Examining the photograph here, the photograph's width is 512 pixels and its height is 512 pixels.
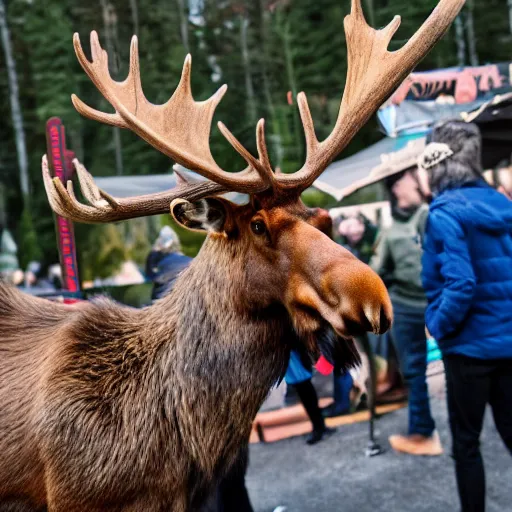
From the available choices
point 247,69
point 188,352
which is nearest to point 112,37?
point 247,69

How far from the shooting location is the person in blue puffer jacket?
2.89m

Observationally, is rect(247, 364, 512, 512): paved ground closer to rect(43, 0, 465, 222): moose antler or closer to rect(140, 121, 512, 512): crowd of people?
rect(140, 121, 512, 512): crowd of people

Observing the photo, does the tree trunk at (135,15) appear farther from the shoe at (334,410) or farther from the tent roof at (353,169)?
the shoe at (334,410)

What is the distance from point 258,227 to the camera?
205cm

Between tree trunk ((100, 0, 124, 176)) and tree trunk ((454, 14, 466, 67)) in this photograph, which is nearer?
tree trunk ((454, 14, 466, 67))

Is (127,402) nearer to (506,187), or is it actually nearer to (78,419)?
(78,419)

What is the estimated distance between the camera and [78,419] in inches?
79.4

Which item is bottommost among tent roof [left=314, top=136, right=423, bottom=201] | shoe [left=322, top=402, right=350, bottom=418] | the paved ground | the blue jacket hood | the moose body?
the paved ground

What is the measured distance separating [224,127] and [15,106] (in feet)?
29.9

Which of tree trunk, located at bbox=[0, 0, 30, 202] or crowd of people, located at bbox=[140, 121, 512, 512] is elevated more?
tree trunk, located at bbox=[0, 0, 30, 202]

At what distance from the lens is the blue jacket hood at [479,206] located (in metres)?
2.93

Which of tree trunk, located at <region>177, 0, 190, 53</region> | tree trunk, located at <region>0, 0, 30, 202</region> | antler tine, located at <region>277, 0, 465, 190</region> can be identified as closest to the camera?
antler tine, located at <region>277, 0, 465, 190</region>

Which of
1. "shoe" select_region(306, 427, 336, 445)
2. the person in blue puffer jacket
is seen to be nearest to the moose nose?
the person in blue puffer jacket

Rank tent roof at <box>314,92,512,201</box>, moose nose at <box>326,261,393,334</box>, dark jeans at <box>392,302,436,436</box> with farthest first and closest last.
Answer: tent roof at <box>314,92,512,201</box> → dark jeans at <box>392,302,436,436</box> → moose nose at <box>326,261,393,334</box>
